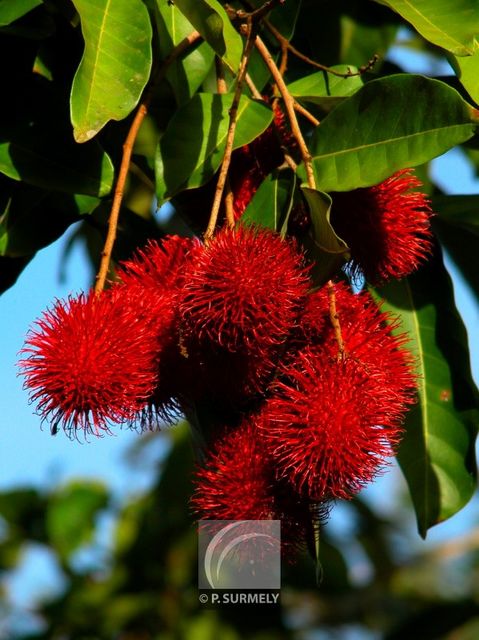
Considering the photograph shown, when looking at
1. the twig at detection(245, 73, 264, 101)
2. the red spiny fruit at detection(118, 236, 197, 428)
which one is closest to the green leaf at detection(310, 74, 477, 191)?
the twig at detection(245, 73, 264, 101)

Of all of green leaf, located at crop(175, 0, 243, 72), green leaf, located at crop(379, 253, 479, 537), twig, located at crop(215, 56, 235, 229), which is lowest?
green leaf, located at crop(379, 253, 479, 537)

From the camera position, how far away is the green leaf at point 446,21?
1.23 meters

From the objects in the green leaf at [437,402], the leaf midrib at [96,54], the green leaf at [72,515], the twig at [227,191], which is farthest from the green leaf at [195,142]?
the green leaf at [72,515]

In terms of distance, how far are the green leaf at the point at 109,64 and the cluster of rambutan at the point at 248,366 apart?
7.9 inches

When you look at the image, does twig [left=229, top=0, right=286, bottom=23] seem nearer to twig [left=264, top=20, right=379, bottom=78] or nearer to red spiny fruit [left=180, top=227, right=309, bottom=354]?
twig [left=264, top=20, right=379, bottom=78]

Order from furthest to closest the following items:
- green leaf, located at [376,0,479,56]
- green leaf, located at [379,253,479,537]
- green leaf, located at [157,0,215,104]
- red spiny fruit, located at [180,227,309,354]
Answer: green leaf, located at [379,253,479,537] < green leaf, located at [157,0,215,104] < green leaf, located at [376,0,479,56] < red spiny fruit, located at [180,227,309,354]

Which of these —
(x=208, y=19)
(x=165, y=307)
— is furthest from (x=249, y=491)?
(x=208, y=19)

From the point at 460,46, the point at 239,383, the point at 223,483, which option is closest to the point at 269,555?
the point at 223,483

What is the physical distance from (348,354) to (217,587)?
0.49 metres

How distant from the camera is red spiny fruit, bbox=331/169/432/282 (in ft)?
4.33

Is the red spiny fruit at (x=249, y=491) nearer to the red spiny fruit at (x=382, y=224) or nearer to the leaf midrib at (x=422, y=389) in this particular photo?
the red spiny fruit at (x=382, y=224)

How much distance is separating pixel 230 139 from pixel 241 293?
206 mm

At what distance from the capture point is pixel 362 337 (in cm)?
127

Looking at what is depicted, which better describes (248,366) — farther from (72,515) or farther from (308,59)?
(72,515)
